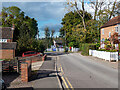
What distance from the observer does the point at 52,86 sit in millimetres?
7512

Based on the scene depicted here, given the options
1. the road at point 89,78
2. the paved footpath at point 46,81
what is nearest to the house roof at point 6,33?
the road at point 89,78

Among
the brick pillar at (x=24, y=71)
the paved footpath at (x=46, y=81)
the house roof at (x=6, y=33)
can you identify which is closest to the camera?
the paved footpath at (x=46, y=81)

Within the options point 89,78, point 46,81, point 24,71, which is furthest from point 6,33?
point 89,78

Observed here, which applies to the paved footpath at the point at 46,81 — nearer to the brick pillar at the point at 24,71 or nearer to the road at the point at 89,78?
the road at the point at 89,78

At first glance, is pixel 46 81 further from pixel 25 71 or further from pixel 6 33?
pixel 6 33

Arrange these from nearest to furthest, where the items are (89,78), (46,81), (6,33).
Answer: (46,81) < (89,78) < (6,33)

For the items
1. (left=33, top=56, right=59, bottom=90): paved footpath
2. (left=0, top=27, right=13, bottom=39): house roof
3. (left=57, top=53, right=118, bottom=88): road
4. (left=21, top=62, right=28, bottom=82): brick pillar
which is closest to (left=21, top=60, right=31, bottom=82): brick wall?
(left=21, top=62, right=28, bottom=82): brick pillar

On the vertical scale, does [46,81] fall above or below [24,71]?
below

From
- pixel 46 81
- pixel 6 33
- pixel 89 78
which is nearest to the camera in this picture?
pixel 46 81

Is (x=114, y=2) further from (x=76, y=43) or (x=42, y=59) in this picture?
(x=42, y=59)

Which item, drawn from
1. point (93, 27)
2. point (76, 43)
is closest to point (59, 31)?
point (76, 43)

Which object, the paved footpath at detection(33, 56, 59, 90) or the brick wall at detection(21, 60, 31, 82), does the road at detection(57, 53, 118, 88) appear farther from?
the brick wall at detection(21, 60, 31, 82)

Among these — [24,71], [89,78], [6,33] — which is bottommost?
[89,78]

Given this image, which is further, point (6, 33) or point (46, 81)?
point (6, 33)
